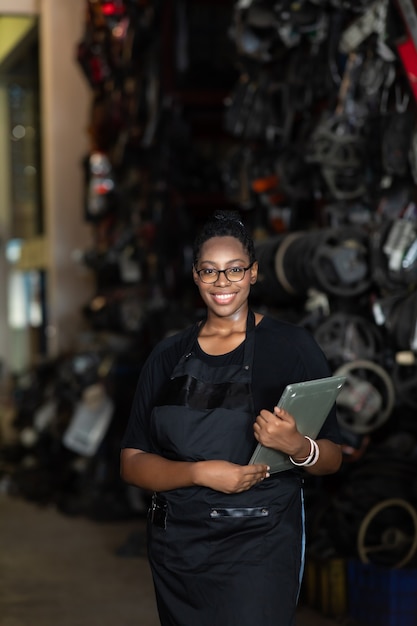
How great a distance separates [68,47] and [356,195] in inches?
248

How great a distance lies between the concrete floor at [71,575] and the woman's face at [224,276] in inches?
107

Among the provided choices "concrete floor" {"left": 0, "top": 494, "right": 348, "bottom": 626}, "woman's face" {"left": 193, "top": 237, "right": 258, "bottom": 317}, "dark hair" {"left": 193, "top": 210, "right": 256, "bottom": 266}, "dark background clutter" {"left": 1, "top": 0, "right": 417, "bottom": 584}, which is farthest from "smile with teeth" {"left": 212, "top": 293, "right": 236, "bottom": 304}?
"concrete floor" {"left": 0, "top": 494, "right": 348, "bottom": 626}

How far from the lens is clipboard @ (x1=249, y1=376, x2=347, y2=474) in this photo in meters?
2.52

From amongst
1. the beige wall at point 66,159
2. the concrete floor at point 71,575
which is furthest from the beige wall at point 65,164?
→ the concrete floor at point 71,575

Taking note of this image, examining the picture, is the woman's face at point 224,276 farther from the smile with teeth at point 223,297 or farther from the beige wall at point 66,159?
the beige wall at point 66,159

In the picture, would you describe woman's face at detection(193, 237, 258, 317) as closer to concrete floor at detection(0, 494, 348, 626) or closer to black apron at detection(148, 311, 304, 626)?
black apron at detection(148, 311, 304, 626)

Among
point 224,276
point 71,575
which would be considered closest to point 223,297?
point 224,276

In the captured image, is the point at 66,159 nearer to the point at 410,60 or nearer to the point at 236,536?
the point at 410,60

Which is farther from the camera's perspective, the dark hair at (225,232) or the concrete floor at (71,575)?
the concrete floor at (71,575)

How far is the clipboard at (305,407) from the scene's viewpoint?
2.52 meters

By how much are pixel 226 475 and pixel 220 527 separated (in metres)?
0.15

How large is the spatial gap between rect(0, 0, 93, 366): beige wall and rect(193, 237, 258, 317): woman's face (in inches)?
330

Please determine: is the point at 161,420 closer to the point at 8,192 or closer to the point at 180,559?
the point at 180,559

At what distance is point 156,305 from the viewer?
830 centimetres
